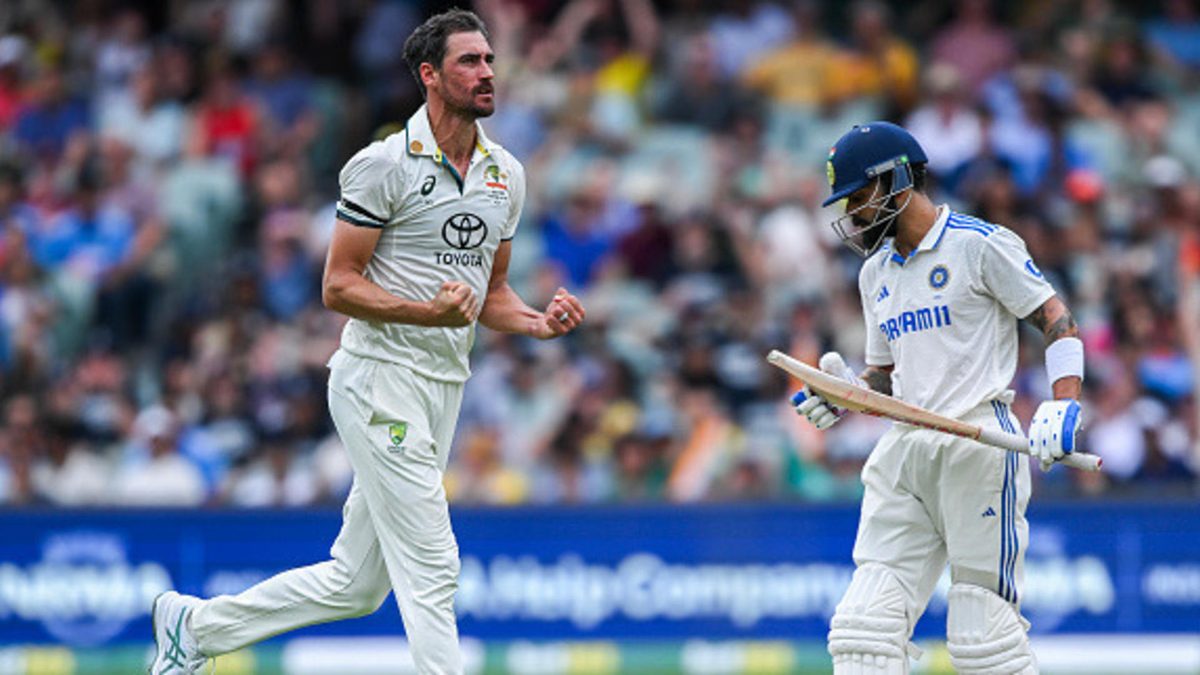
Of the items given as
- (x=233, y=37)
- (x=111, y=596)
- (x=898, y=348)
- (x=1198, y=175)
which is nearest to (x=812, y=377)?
(x=898, y=348)

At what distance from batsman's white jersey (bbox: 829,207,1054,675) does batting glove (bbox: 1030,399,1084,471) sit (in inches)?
16.2

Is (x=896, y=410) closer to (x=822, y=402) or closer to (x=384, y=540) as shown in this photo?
(x=822, y=402)

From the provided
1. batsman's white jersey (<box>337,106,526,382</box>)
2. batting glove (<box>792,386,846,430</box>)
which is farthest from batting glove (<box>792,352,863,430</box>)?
batsman's white jersey (<box>337,106,526,382</box>)

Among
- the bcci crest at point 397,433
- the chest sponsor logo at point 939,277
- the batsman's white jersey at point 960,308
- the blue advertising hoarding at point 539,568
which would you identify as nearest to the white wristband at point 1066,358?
the batsman's white jersey at point 960,308

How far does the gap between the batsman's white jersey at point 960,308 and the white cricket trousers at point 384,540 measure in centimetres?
158

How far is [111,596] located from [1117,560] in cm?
560

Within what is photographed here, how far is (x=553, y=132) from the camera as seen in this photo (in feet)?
48.8

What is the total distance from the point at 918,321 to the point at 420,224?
1713mm

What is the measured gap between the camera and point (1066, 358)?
6.77 meters

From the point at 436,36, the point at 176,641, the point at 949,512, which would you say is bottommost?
the point at 176,641

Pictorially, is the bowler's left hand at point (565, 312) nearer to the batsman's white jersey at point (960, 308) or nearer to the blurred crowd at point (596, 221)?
the batsman's white jersey at point (960, 308)

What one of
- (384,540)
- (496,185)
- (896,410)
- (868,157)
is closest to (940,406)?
(896,410)

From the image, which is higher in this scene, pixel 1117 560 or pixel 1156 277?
pixel 1156 277

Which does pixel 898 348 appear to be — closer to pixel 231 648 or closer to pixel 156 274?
pixel 231 648
